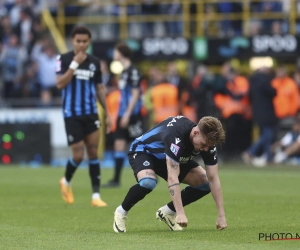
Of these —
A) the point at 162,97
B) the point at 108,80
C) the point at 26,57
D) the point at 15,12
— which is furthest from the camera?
the point at 15,12

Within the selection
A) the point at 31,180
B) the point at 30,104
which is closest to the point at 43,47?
the point at 30,104

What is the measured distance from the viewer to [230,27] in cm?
2480

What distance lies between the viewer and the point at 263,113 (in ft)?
70.3

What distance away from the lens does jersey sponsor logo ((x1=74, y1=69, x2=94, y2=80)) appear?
12.3m

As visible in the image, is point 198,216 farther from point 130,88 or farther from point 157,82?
point 157,82

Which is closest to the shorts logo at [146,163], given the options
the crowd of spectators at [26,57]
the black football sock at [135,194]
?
the black football sock at [135,194]

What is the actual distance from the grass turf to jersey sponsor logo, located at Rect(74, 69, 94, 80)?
1.71 metres

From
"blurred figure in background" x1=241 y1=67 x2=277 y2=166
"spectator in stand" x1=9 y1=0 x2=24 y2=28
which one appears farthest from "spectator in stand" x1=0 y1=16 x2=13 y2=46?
"blurred figure in background" x1=241 y1=67 x2=277 y2=166

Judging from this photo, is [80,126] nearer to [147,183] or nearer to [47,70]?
[147,183]

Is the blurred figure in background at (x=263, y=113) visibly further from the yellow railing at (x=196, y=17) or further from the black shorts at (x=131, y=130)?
the black shorts at (x=131, y=130)

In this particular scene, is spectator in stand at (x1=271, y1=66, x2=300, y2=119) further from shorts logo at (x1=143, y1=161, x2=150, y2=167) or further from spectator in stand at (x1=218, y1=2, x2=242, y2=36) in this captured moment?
shorts logo at (x1=143, y1=161, x2=150, y2=167)

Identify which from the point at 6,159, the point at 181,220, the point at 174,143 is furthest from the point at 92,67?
the point at 6,159

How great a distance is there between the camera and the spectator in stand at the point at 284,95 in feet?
73.5

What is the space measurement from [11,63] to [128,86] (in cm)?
1044
